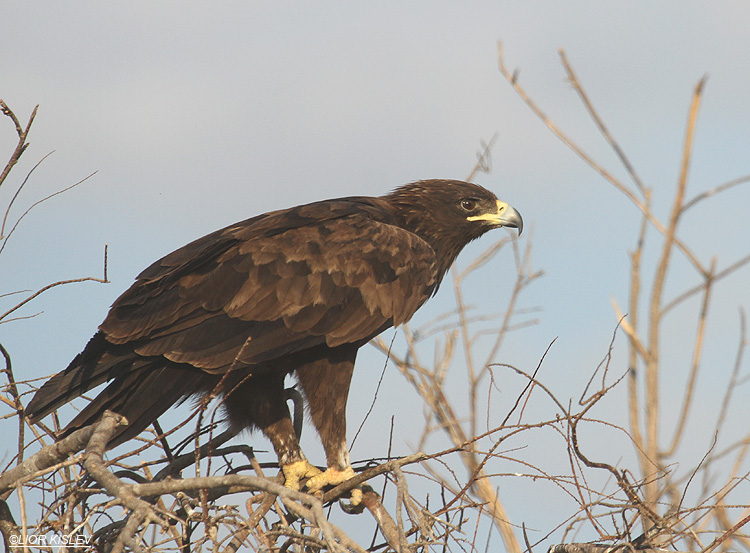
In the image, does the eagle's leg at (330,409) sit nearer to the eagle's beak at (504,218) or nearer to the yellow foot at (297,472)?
the yellow foot at (297,472)

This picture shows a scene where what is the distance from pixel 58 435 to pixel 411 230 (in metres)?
2.76

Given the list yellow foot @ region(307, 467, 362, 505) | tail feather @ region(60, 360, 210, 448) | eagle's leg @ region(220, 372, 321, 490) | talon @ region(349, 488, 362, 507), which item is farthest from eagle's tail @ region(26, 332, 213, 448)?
talon @ region(349, 488, 362, 507)

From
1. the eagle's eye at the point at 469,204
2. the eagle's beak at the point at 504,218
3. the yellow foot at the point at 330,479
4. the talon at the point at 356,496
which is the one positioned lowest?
the talon at the point at 356,496

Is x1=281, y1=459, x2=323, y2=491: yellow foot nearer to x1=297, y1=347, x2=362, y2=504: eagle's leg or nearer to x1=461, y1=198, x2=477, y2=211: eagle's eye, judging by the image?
x1=297, y1=347, x2=362, y2=504: eagle's leg

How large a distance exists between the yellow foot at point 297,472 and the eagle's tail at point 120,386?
26.5 inches

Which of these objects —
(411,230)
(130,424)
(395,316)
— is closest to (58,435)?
(130,424)

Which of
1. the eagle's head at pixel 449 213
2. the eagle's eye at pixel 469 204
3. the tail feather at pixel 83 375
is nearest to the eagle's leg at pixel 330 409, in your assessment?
the tail feather at pixel 83 375

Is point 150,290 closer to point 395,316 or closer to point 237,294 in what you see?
point 237,294

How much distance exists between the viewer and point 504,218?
5992mm

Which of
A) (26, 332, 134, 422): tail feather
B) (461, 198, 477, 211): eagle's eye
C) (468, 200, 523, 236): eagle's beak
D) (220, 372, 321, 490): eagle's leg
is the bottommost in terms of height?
(220, 372, 321, 490): eagle's leg

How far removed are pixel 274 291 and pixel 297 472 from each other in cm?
99

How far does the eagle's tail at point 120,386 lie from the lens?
13.3 feet

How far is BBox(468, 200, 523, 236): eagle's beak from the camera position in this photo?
19.6 ft

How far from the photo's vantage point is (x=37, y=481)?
339 cm
